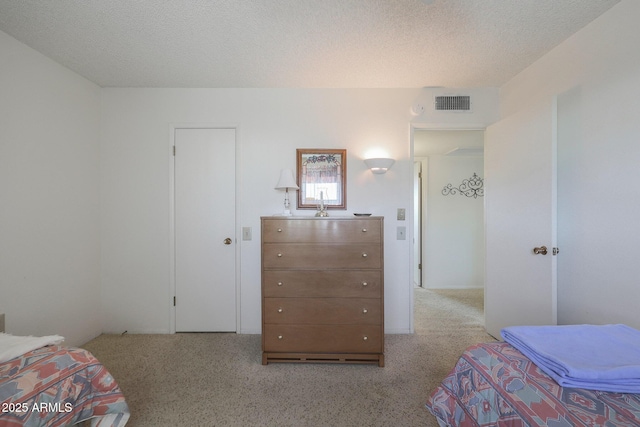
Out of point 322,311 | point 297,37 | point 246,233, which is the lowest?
point 322,311

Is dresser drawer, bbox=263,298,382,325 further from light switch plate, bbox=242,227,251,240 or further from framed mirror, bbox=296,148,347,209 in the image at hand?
framed mirror, bbox=296,148,347,209

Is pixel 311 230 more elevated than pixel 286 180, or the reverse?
pixel 286 180

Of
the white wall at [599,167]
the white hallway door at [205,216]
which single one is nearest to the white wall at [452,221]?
the white wall at [599,167]

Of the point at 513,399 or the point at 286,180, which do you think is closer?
the point at 513,399

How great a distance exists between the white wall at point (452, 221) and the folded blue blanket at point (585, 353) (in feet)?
11.4

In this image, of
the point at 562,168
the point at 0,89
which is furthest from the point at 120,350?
the point at 562,168

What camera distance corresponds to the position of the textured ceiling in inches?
66.2

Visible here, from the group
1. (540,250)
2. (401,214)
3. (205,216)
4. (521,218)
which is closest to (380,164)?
(401,214)

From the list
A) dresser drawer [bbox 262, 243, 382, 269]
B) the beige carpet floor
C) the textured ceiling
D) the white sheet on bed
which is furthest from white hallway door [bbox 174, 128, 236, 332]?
the white sheet on bed

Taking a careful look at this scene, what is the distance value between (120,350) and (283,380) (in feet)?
5.36

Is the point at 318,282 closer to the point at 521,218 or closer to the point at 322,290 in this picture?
the point at 322,290

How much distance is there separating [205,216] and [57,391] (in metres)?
1.82

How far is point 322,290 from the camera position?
2219 millimetres

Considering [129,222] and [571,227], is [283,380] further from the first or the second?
[571,227]
